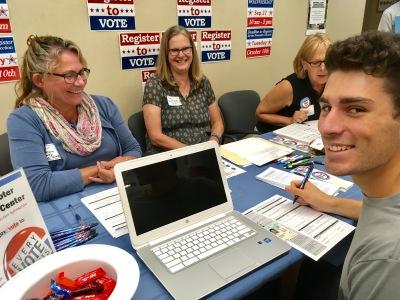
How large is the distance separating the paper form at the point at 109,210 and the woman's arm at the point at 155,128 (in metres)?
0.87

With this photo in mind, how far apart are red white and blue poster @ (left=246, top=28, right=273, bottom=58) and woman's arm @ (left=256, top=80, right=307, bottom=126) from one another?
0.84 metres

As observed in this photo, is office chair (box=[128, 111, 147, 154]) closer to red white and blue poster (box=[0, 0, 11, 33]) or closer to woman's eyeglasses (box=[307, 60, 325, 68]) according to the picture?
red white and blue poster (box=[0, 0, 11, 33])

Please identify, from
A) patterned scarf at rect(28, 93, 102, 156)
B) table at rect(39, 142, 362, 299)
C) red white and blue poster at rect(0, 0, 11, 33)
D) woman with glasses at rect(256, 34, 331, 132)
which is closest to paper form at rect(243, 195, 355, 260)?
table at rect(39, 142, 362, 299)

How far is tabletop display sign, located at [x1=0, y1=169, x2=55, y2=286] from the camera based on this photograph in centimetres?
80

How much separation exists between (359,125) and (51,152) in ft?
3.96

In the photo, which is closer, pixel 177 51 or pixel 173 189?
pixel 173 189

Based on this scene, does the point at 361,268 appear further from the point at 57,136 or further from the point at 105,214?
the point at 57,136

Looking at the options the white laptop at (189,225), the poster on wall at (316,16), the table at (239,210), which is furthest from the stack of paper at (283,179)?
the poster on wall at (316,16)

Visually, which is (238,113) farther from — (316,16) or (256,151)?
(316,16)

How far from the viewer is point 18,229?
2.75 feet

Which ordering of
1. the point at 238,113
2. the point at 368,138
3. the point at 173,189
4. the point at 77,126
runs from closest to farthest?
the point at 368,138
the point at 173,189
the point at 77,126
the point at 238,113

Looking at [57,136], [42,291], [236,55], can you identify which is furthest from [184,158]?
[236,55]

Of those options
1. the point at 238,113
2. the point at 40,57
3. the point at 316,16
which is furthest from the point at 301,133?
the point at 316,16

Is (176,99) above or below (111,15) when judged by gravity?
below
